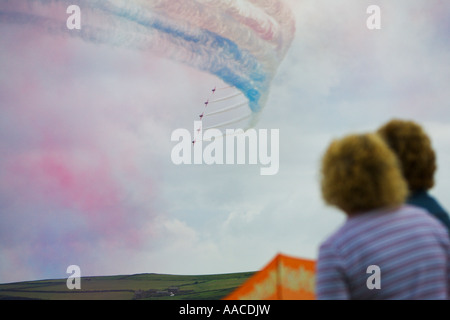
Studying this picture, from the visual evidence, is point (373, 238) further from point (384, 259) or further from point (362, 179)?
point (362, 179)

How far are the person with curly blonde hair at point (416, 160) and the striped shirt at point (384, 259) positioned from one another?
0.45 meters

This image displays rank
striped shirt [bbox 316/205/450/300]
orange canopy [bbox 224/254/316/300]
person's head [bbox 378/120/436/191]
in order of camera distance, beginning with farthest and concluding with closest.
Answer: orange canopy [bbox 224/254/316/300] → person's head [bbox 378/120/436/191] → striped shirt [bbox 316/205/450/300]

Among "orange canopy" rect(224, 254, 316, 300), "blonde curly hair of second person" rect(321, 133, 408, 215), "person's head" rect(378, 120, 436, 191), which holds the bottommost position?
"orange canopy" rect(224, 254, 316, 300)

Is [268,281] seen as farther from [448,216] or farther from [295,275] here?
[448,216]

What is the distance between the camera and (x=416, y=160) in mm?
2855

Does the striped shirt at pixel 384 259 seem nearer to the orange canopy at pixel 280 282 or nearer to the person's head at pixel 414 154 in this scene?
the person's head at pixel 414 154

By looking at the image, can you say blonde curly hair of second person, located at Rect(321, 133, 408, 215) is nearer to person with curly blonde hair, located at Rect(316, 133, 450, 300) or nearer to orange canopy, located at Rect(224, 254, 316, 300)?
person with curly blonde hair, located at Rect(316, 133, 450, 300)

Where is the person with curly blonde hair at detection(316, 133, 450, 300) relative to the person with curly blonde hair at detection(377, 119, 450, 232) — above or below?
below

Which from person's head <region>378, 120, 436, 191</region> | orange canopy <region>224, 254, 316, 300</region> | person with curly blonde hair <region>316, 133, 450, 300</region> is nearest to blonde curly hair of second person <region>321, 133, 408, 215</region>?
person with curly blonde hair <region>316, 133, 450, 300</region>

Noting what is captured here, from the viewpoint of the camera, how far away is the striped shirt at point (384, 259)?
231cm

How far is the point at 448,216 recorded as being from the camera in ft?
9.27

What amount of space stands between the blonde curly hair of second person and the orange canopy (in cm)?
110

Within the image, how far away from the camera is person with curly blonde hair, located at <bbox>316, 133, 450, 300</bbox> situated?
2.31 meters
